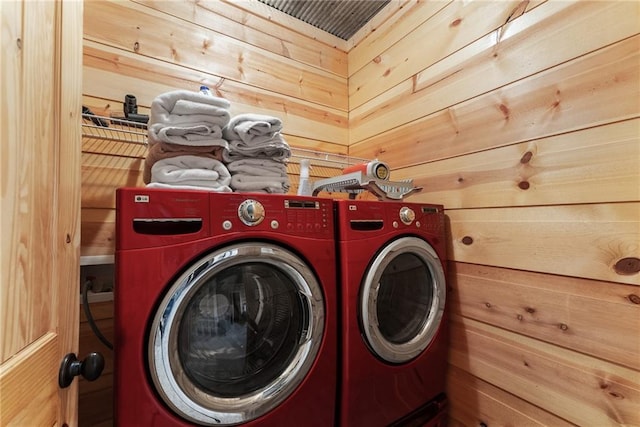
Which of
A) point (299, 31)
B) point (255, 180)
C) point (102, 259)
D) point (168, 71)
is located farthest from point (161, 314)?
point (299, 31)

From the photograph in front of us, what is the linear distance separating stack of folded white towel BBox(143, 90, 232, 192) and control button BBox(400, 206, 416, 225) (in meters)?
0.66

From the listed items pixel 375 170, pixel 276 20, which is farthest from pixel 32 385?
pixel 276 20

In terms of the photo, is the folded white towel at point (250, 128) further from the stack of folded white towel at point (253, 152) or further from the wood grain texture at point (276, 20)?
the wood grain texture at point (276, 20)

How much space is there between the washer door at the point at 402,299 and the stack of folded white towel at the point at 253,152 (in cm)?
50

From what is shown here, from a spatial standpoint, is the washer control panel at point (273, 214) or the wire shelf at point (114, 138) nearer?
the washer control panel at point (273, 214)

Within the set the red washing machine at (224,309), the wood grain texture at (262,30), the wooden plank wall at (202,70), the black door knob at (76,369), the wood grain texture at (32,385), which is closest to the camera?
the wood grain texture at (32,385)

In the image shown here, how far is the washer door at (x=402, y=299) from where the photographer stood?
40.2 inches

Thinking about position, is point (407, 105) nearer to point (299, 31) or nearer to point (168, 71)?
point (299, 31)

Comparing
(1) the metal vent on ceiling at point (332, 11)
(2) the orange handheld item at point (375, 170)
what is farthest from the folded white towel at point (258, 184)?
(1) the metal vent on ceiling at point (332, 11)

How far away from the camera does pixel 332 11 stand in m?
1.78

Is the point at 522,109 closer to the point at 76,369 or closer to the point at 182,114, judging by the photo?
the point at 182,114

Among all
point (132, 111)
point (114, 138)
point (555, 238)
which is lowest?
point (555, 238)

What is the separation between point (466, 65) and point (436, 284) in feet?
3.20

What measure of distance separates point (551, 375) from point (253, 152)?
1.30 m
